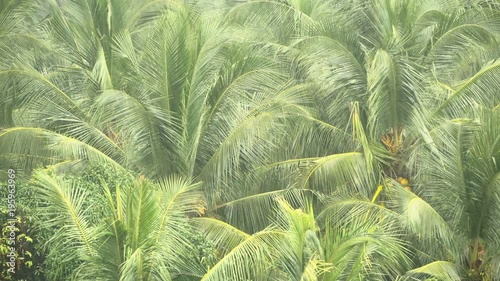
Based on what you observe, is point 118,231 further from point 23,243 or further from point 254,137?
point 254,137

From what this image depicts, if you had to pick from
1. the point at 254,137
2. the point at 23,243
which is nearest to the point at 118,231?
the point at 23,243

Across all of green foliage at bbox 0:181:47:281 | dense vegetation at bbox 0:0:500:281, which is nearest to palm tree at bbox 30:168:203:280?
dense vegetation at bbox 0:0:500:281

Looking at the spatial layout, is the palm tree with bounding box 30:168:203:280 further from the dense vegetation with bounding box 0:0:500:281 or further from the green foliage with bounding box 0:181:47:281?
the green foliage with bounding box 0:181:47:281

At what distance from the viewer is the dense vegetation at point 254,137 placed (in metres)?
13.1

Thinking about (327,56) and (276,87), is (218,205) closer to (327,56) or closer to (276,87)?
(276,87)

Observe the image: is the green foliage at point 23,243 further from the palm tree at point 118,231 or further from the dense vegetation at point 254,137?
the palm tree at point 118,231

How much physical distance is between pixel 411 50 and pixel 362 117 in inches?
56.3

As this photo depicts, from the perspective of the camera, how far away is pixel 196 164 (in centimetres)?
1692

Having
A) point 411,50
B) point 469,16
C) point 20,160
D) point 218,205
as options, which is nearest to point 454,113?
point 411,50

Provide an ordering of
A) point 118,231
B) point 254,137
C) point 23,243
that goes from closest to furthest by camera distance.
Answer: point 118,231
point 23,243
point 254,137

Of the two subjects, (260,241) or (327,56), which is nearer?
(260,241)

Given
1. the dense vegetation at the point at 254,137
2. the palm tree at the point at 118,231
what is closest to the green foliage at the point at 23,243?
the dense vegetation at the point at 254,137

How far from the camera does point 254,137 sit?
54.4ft


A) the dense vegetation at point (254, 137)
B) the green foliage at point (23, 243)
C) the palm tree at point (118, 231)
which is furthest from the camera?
the green foliage at point (23, 243)
